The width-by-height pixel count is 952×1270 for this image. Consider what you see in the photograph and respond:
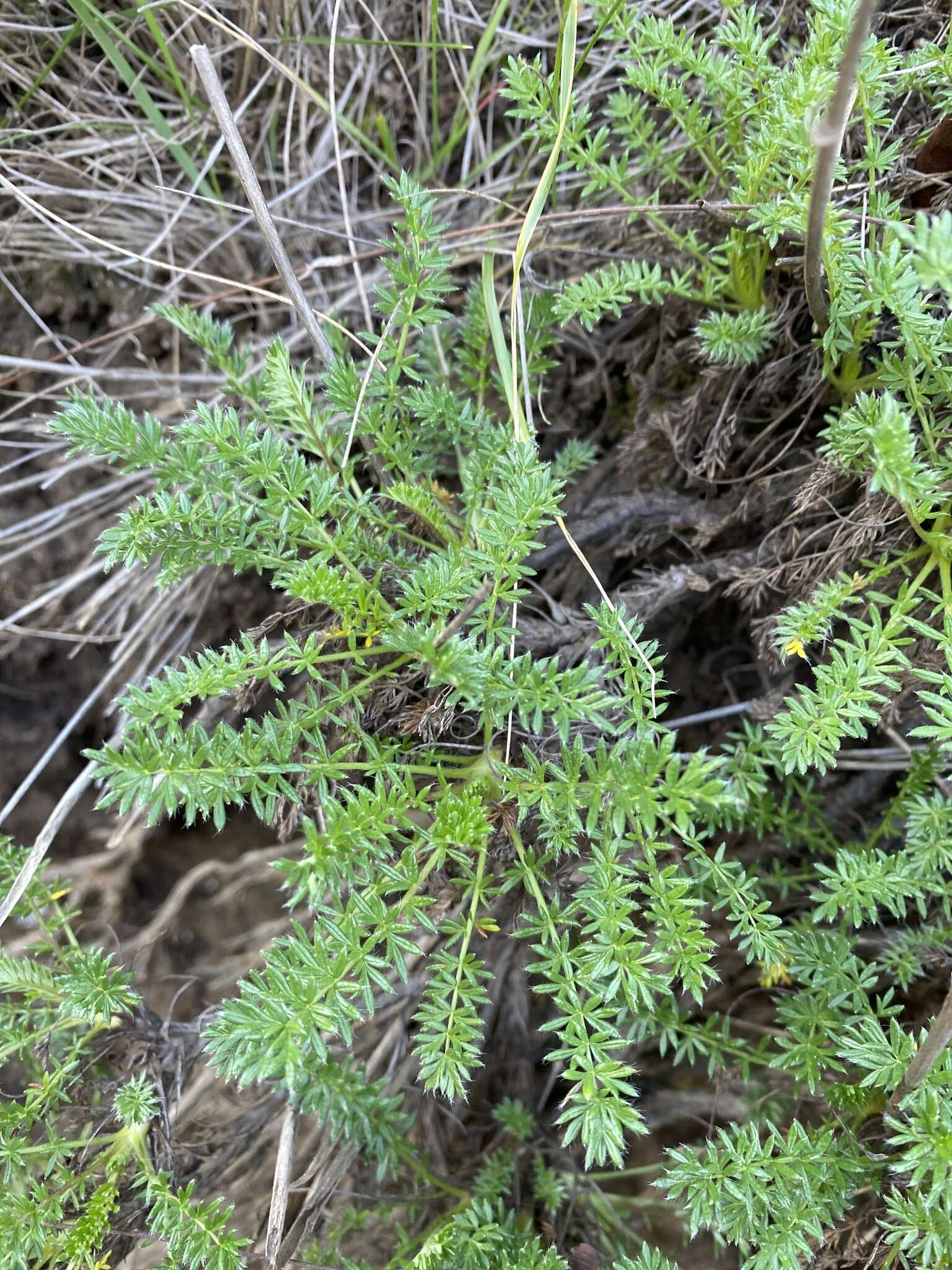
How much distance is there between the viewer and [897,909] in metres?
1.71

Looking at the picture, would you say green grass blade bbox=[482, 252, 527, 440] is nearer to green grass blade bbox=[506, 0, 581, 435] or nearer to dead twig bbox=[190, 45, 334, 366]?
green grass blade bbox=[506, 0, 581, 435]

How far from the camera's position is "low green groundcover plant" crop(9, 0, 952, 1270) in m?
1.38

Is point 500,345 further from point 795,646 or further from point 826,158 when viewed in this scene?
point 795,646

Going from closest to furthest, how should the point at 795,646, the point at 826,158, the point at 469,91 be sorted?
the point at 826,158, the point at 795,646, the point at 469,91

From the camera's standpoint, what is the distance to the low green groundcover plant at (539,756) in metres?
1.38

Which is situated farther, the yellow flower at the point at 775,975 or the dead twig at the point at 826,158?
the yellow flower at the point at 775,975

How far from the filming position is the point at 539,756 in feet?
5.34

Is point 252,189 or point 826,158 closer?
point 826,158

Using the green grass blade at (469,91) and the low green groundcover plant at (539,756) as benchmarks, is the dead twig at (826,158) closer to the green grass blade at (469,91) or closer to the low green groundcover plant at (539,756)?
the low green groundcover plant at (539,756)

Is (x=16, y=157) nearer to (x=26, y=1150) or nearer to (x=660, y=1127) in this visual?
(x=26, y=1150)

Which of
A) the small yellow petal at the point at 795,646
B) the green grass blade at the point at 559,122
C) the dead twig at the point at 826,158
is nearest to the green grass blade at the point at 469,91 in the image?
the green grass blade at the point at 559,122

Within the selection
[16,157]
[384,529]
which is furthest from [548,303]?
[16,157]

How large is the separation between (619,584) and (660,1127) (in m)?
1.41

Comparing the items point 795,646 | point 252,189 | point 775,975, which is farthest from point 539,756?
point 252,189
